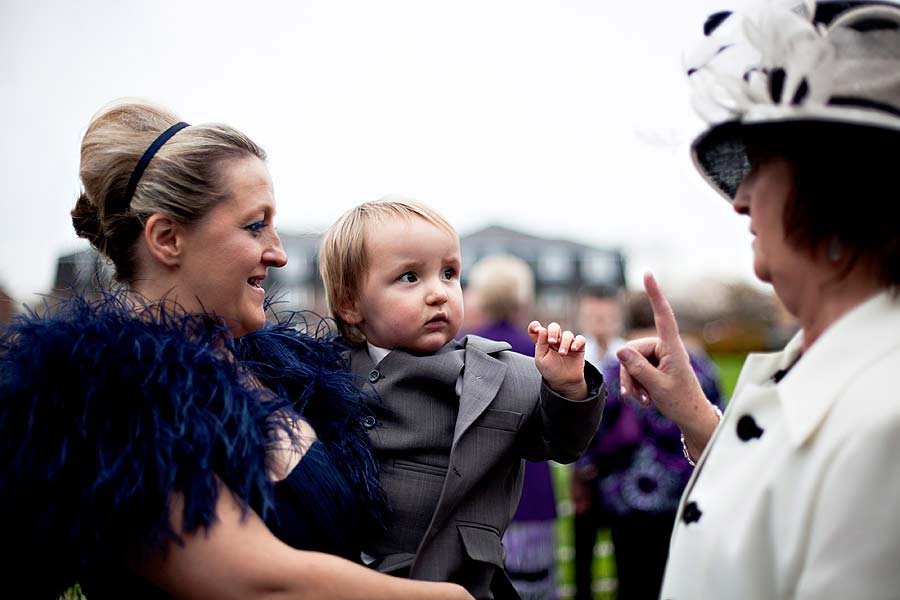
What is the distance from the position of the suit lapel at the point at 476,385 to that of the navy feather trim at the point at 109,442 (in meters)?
0.58

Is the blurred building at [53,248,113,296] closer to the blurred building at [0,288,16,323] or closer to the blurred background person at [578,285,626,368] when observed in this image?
the blurred building at [0,288,16,323]

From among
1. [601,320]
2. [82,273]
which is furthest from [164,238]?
[601,320]

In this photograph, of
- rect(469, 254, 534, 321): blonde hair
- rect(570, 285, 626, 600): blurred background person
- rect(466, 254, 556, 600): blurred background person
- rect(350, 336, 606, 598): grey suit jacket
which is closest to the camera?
rect(350, 336, 606, 598): grey suit jacket

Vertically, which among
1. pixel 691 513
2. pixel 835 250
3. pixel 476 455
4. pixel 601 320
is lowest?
pixel 601 320

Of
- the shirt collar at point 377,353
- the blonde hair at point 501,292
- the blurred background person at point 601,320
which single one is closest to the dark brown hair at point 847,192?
the shirt collar at point 377,353

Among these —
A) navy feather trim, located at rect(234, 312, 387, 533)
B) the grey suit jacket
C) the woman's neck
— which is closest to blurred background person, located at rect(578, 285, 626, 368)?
the grey suit jacket

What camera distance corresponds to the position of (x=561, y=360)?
2135 mm

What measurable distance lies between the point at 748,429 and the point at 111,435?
133 cm

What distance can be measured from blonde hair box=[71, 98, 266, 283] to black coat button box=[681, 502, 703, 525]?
134 cm

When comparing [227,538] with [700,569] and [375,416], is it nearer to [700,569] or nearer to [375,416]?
[375,416]

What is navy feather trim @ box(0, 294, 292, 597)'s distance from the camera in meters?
1.60

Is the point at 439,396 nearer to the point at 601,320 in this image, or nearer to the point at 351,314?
the point at 351,314

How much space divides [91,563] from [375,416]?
2.84ft

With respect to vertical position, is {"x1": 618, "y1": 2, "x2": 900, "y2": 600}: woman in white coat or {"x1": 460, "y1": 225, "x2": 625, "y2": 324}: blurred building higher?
{"x1": 618, "y1": 2, "x2": 900, "y2": 600}: woman in white coat
